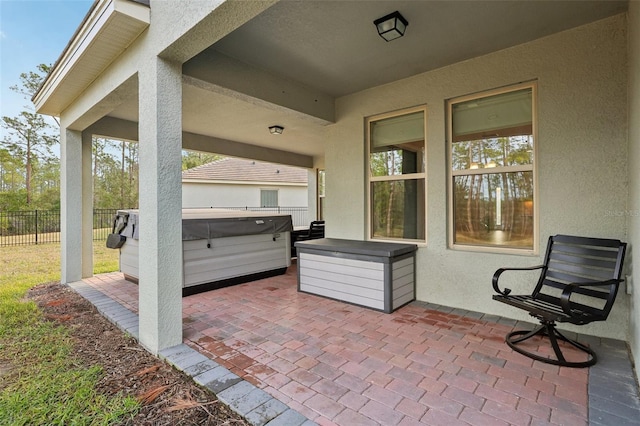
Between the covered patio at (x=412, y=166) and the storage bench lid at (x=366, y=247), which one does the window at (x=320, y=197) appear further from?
the storage bench lid at (x=366, y=247)

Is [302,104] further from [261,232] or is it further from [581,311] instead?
[581,311]

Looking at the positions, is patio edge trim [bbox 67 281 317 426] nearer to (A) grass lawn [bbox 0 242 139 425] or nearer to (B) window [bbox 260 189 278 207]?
(A) grass lawn [bbox 0 242 139 425]

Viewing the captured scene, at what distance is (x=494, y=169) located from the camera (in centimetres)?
372

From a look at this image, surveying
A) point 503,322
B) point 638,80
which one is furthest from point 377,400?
point 638,80

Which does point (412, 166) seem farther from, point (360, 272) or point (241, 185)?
point (241, 185)

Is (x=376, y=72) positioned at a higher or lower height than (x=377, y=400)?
higher

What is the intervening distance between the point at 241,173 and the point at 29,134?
371 inches

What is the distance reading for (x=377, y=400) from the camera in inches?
78.7

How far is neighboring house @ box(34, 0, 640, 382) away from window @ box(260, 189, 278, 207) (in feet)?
38.2

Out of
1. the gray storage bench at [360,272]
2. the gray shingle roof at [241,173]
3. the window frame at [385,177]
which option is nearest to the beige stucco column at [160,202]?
the gray storage bench at [360,272]

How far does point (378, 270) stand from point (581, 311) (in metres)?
1.93

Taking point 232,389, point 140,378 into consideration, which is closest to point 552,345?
point 232,389

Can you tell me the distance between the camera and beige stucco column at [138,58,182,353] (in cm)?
270

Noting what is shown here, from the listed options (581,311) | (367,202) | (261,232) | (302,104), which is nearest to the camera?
(581,311)
